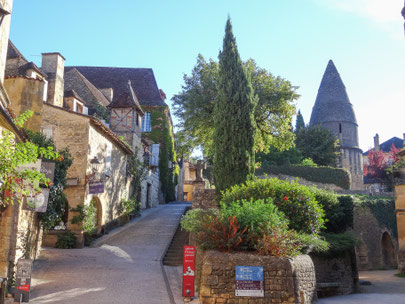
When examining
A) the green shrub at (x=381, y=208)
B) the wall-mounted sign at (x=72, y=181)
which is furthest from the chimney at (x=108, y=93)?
the green shrub at (x=381, y=208)

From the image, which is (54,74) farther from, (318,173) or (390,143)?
(390,143)

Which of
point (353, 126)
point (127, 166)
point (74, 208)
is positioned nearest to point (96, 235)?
point (74, 208)

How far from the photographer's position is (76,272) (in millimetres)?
11852

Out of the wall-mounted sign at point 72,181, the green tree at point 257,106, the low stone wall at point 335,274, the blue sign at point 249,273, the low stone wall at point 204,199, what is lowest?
the low stone wall at point 335,274

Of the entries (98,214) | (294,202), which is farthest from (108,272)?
(98,214)

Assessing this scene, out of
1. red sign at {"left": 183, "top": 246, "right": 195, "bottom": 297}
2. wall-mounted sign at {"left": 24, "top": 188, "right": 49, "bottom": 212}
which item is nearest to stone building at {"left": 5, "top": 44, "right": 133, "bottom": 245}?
wall-mounted sign at {"left": 24, "top": 188, "right": 49, "bottom": 212}

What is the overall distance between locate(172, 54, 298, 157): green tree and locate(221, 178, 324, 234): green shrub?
1038cm

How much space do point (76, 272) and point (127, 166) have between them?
1178 centimetres

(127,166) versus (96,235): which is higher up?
(127,166)

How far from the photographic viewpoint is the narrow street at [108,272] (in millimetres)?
9547

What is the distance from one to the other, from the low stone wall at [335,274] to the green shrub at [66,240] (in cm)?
920

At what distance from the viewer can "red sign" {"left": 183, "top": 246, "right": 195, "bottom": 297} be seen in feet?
31.4

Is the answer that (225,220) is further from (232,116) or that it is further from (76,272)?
(232,116)

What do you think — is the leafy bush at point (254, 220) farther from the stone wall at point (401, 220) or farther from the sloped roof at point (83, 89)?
the sloped roof at point (83, 89)
